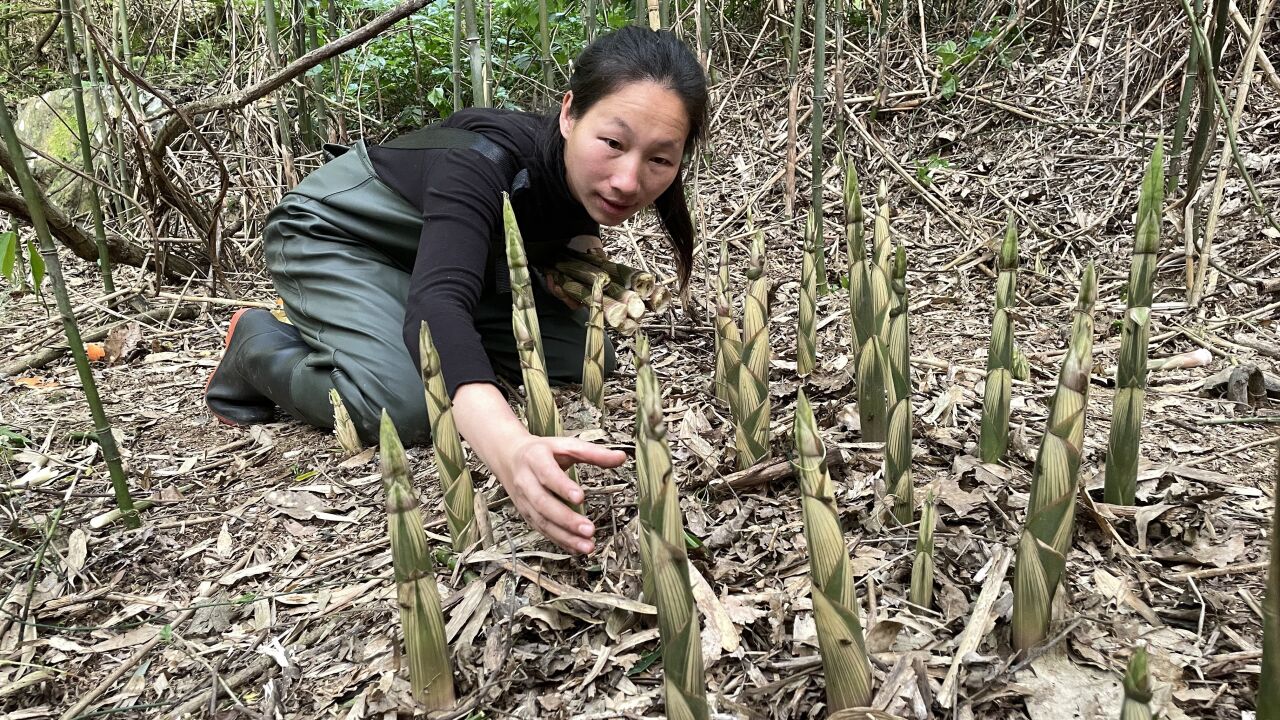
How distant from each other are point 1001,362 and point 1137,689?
0.75 m

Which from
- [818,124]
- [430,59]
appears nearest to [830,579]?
[818,124]

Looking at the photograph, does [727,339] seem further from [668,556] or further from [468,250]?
[668,556]

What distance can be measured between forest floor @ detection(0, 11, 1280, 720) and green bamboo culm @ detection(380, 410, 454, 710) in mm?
47

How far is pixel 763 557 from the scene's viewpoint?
1188 millimetres

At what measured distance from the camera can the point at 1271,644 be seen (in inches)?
21.4

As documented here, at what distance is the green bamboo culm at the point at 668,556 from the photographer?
744 millimetres

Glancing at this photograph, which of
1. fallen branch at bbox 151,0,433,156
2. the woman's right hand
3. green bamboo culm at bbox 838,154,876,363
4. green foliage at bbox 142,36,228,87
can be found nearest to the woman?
the woman's right hand

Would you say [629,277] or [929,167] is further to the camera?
[929,167]

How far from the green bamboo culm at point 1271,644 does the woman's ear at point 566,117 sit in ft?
4.60

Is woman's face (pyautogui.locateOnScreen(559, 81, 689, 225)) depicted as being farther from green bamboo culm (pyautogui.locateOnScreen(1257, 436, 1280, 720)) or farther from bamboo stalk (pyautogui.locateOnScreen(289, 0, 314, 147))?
bamboo stalk (pyautogui.locateOnScreen(289, 0, 314, 147))

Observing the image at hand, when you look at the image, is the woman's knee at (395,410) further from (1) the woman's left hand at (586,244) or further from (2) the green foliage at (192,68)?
(2) the green foliage at (192,68)

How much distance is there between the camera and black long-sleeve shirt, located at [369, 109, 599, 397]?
1.32 meters

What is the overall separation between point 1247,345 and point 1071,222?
95cm

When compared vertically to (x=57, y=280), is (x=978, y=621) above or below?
below
